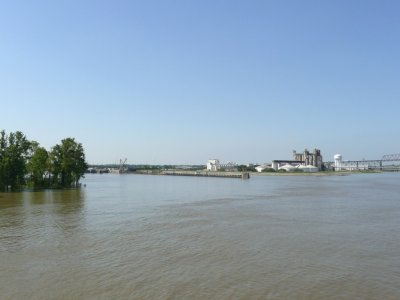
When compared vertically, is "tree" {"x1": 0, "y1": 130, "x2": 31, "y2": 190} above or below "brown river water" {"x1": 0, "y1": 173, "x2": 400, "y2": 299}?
above

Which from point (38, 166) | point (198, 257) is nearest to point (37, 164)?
point (38, 166)

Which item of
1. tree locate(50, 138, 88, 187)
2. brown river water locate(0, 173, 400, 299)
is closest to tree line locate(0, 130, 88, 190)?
tree locate(50, 138, 88, 187)

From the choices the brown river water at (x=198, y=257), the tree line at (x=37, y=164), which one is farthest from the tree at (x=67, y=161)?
the brown river water at (x=198, y=257)

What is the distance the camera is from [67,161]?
6712 cm

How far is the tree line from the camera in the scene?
5747 centimetres

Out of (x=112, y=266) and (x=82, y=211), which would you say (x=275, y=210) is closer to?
(x=82, y=211)

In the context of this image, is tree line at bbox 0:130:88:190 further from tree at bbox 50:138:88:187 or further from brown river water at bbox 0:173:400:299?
brown river water at bbox 0:173:400:299

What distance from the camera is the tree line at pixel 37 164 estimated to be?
57.5m

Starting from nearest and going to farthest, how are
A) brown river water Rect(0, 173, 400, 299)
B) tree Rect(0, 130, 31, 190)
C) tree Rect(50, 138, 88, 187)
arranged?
brown river water Rect(0, 173, 400, 299) < tree Rect(0, 130, 31, 190) < tree Rect(50, 138, 88, 187)

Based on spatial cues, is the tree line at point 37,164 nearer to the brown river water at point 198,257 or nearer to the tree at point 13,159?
the tree at point 13,159

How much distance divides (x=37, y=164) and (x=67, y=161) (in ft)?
18.2

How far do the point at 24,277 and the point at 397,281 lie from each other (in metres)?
14.1

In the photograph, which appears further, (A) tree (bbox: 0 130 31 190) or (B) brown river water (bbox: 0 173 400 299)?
(A) tree (bbox: 0 130 31 190)

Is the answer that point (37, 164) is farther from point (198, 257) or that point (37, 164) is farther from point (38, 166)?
point (198, 257)
